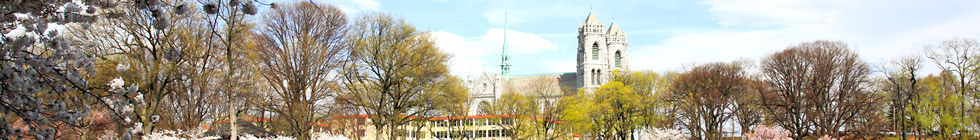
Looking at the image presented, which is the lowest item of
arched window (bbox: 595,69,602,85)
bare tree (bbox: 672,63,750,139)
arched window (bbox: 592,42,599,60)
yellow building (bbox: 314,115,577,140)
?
yellow building (bbox: 314,115,577,140)

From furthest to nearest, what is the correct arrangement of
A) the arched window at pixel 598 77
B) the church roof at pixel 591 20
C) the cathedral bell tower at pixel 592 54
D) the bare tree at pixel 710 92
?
the church roof at pixel 591 20 → the arched window at pixel 598 77 → the cathedral bell tower at pixel 592 54 → the bare tree at pixel 710 92

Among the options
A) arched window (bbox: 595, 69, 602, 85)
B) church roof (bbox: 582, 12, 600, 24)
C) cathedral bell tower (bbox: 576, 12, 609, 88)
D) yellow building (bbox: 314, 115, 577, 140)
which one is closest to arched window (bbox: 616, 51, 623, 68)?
cathedral bell tower (bbox: 576, 12, 609, 88)

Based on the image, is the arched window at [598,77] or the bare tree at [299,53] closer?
the bare tree at [299,53]

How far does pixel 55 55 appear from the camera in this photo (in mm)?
7590

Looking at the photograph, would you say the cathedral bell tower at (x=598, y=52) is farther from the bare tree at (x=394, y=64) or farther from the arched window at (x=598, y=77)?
the bare tree at (x=394, y=64)

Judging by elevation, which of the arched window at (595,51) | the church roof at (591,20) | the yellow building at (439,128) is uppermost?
the church roof at (591,20)

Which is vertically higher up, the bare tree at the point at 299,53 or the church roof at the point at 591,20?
the church roof at the point at 591,20

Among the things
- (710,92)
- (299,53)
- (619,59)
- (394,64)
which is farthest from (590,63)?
(299,53)

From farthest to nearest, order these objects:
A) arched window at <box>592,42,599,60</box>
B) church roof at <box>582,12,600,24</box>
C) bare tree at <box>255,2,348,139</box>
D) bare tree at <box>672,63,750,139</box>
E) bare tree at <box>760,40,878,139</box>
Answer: church roof at <box>582,12,600,24</box>, arched window at <box>592,42,599,60</box>, bare tree at <box>672,63,750,139</box>, bare tree at <box>760,40,878,139</box>, bare tree at <box>255,2,348,139</box>

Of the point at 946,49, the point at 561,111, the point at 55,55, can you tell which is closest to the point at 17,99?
the point at 55,55

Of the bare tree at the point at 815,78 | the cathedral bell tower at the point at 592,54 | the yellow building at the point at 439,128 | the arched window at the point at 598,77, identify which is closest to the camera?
the bare tree at the point at 815,78

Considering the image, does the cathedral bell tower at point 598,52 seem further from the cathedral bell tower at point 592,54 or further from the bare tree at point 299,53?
the bare tree at point 299,53

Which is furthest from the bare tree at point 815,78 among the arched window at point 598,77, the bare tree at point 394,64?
the arched window at point 598,77

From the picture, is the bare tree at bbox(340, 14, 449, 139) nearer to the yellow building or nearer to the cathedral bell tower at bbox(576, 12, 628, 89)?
the yellow building
